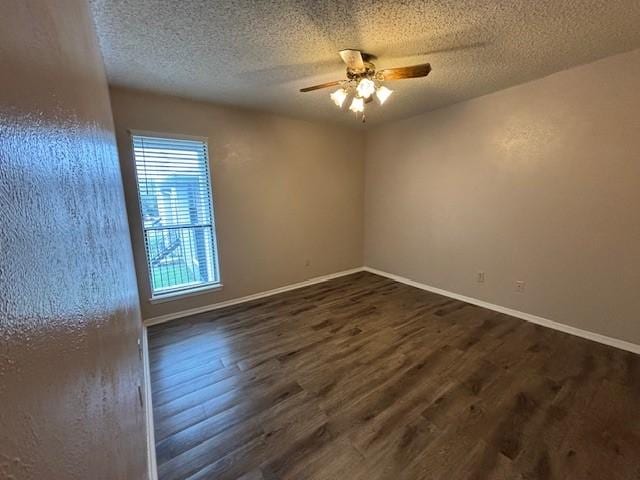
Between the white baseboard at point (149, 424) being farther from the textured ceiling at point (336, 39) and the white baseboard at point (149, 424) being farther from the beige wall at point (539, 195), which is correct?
the beige wall at point (539, 195)

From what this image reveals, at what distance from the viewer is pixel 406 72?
1.91m

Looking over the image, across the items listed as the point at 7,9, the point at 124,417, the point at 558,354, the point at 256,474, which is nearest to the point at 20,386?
the point at 7,9

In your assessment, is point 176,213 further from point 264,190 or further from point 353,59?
point 353,59

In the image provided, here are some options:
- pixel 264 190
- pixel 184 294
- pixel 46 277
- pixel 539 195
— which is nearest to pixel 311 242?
pixel 264 190

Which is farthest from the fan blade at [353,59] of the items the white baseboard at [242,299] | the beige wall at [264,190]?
the white baseboard at [242,299]

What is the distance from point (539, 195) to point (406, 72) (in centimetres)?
196

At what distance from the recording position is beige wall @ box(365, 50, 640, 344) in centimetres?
227

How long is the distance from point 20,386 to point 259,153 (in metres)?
3.47

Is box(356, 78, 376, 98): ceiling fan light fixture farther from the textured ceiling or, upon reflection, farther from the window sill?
the window sill

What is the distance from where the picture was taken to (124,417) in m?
0.91

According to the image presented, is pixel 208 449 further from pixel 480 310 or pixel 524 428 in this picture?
pixel 480 310

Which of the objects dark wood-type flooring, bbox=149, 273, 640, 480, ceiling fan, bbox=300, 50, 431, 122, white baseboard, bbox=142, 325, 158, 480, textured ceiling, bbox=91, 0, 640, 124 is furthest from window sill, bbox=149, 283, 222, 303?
ceiling fan, bbox=300, 50, 431, 122

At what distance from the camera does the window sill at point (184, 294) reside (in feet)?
9.77

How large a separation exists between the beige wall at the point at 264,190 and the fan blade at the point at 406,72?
77.2 inches
